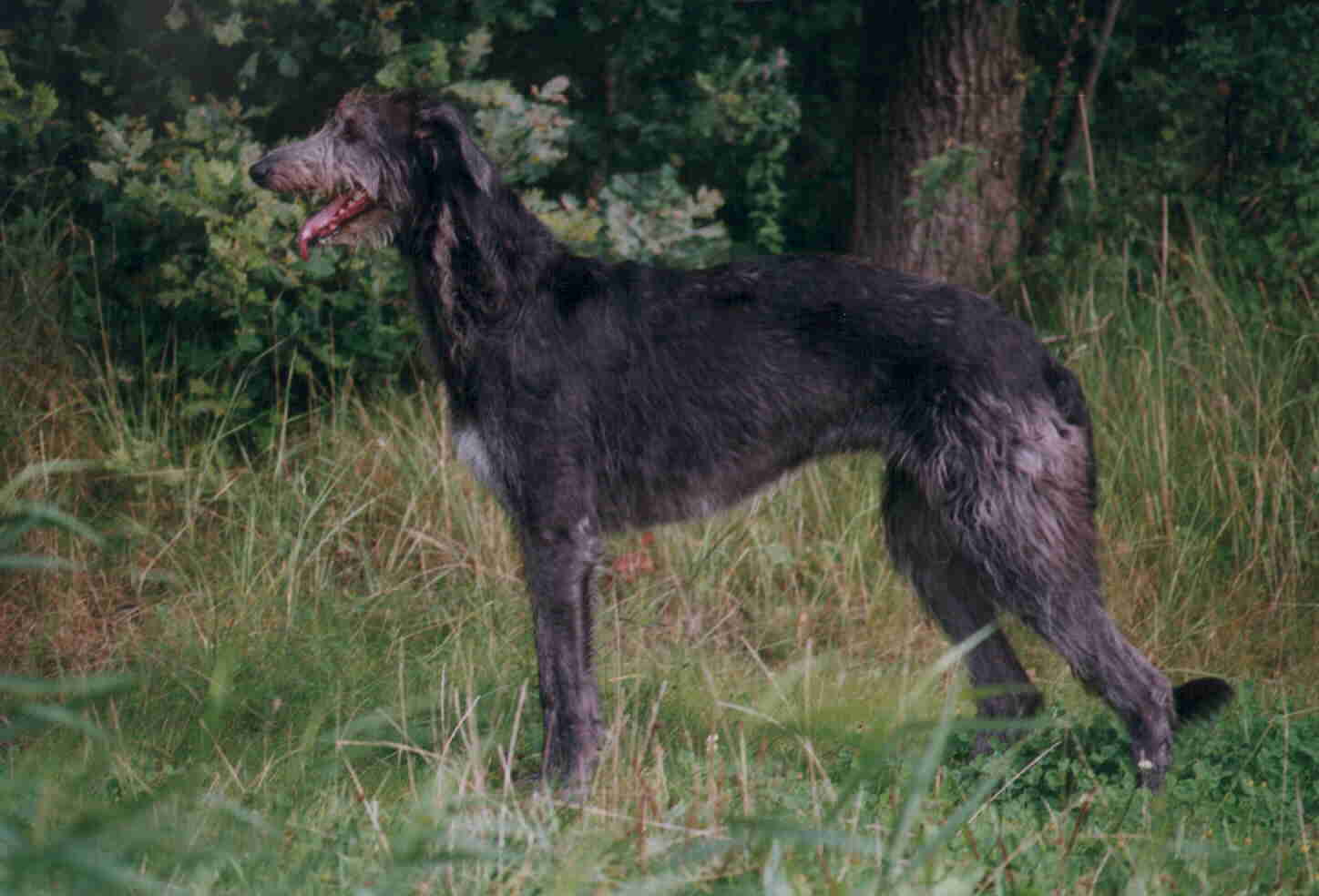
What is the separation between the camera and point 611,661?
5.09 meters

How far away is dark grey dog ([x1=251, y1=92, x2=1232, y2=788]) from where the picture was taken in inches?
171

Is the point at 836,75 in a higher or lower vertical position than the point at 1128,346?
higher

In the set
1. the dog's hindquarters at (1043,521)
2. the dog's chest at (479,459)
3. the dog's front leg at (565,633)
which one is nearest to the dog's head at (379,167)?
the dog's chest at (479,459)

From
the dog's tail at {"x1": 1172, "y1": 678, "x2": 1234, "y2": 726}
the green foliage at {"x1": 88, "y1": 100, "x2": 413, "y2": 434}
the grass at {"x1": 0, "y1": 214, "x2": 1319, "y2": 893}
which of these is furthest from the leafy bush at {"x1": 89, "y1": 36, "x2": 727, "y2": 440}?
the dog's tail at {"x1": 1172, "y1": 678, "x2": 1234, "y2": 726}

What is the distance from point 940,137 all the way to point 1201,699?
3377mm

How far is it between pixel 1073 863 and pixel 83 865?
2.07 meters

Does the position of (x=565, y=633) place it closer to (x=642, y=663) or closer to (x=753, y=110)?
(x=642, y=663)

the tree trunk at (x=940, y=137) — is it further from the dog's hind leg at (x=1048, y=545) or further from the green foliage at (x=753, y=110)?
the dog's hind leg at (x=1048, y=545)

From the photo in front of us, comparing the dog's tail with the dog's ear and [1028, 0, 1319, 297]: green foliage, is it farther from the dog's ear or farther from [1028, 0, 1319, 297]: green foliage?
[1028, 0, 1319, 297]: green foliage

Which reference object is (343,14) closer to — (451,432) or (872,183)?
(872,183)

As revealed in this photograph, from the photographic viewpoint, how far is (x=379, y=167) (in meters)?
4.58

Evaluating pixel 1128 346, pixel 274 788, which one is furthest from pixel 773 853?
pixel 1128 346

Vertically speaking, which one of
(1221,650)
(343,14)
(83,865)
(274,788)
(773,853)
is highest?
(343,14)

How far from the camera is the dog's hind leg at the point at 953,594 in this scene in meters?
4.74
